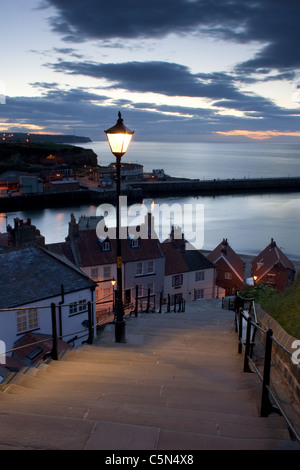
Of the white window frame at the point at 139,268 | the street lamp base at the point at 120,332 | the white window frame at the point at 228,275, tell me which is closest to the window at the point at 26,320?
the street lamp base at the point at 120,332

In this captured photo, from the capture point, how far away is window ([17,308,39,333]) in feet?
57.2

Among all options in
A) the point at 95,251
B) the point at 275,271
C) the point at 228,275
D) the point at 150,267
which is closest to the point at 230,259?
the point at 228,275

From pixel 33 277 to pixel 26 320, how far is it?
213cm

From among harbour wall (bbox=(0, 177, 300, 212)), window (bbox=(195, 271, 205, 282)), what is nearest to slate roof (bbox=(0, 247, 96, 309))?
window (bbox=(195, 271, 205, 282))

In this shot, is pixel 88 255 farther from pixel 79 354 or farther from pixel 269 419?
pixel 269 419

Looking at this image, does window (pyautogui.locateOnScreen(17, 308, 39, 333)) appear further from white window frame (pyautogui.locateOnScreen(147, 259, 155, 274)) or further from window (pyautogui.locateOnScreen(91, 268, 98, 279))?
white window frame (pyautogui.locateOnScreen(147, 259, 155, 274))

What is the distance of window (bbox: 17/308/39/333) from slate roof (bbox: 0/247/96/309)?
0.48m

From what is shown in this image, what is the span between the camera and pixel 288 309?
287 inches

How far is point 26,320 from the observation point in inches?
695

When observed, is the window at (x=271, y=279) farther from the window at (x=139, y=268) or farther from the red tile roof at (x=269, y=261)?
the window at (x=139, y=268)

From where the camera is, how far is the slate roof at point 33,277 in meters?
17.8
